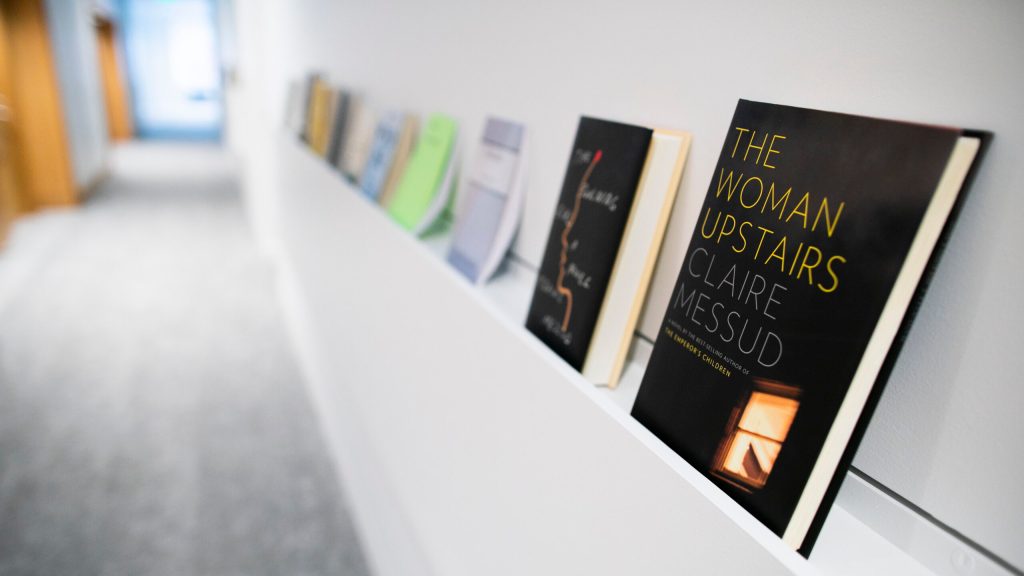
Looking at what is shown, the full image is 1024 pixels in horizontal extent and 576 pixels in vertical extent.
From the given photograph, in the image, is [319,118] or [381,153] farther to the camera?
[319,118]

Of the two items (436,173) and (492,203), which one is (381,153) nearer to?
(436,173)

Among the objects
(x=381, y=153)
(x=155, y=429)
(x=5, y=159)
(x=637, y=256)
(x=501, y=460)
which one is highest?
(x=637, y=256)

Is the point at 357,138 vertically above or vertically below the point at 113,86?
above

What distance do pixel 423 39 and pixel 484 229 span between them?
2.49 ft

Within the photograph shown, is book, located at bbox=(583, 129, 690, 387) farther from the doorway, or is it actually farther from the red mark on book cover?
the doorway

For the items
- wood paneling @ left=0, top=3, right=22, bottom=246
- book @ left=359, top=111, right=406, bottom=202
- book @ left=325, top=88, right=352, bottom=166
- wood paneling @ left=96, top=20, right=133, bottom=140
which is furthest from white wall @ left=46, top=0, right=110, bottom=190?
book @ left=359, top=111, right=406, bottom=202

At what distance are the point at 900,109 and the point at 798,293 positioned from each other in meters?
0.20

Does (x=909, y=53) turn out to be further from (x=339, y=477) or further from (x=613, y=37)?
(x=339, y=477)

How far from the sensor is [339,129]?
7.16 feet

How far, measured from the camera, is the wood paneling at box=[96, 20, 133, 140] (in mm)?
11070

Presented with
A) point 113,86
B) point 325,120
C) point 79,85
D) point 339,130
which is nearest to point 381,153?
point 339,130

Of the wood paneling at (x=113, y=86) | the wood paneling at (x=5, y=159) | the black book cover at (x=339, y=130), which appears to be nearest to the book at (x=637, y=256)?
the black book cover at (x=339, y=130)

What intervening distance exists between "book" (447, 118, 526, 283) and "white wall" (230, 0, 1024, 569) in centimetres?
5

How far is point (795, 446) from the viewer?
1.73ft
